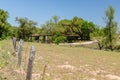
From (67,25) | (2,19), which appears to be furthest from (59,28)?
(2,19)

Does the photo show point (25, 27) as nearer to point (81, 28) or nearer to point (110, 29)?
point (81, 28)

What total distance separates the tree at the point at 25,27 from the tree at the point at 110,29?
3312cm

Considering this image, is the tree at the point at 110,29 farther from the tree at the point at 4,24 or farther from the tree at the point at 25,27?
the tree at the point at 25,27

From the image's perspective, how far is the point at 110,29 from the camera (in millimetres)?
56875

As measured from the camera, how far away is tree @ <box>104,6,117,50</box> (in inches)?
2223

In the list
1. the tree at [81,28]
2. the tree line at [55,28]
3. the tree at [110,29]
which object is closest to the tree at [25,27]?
the tree line at [55,28]

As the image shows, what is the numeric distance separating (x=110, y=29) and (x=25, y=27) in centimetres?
3401

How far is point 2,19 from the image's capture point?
204ft

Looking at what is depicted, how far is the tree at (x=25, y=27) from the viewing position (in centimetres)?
8341

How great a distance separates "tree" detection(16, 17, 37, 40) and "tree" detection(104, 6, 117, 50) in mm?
33123

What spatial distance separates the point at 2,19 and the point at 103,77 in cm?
5094

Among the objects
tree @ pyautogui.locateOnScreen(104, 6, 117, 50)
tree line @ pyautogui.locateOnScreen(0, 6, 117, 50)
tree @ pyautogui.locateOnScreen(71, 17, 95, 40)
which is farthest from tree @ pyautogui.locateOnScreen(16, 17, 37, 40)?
tree @ pyautogui.locateOnScreen(104, 6, 117, 50)

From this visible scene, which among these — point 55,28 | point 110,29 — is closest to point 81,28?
point 55,28

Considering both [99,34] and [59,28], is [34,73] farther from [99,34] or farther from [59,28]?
[59,28]
